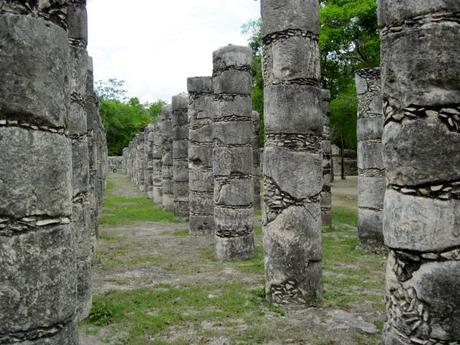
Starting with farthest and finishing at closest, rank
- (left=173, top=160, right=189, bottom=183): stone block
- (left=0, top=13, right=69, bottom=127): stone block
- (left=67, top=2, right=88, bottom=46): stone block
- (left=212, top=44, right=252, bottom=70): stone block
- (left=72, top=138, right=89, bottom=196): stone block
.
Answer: (left=173, top=160, right=189, bottom=183): stone block → (left=212, top=44, right=252, bottom=70): stone block → (left=72, top=138, right=89, bottom=196): stone block → (left=67, top=2, right=88, bottom=46): stone block → (left=0, top=13, right=69, bottom=127): stone block

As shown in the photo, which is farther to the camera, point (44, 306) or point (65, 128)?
point (65, 128)

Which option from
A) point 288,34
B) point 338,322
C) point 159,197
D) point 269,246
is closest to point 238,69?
point 288,34

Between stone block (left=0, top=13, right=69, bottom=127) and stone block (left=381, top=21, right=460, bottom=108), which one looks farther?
stone block (left=381, top=21, right=460, bottom=108)

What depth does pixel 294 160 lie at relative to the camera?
6.37 metres

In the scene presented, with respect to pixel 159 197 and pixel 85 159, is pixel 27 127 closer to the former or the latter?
pixel 85 159

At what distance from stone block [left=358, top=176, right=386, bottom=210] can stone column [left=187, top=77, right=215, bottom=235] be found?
12.8 feet

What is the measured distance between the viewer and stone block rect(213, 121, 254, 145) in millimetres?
9688

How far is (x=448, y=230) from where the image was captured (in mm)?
3670

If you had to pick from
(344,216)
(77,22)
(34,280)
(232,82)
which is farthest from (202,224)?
(34,280)

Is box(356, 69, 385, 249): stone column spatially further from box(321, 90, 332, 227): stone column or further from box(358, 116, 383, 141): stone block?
box(321, 90, 332, 227): stone column

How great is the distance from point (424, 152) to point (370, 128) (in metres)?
6.45

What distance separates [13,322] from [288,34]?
16.2 ft

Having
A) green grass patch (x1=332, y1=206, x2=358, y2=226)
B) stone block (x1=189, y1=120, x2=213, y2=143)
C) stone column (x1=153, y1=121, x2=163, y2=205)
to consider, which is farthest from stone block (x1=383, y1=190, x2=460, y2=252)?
stone column (x1=153, y1=121, x2=163, y2=205)

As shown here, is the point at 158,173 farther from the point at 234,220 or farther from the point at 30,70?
the point at 30,70
